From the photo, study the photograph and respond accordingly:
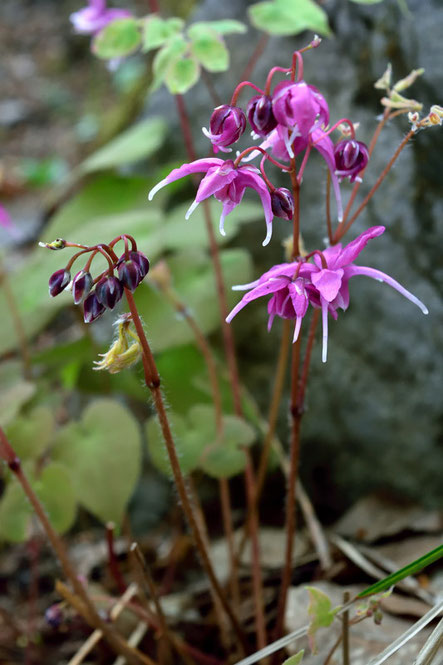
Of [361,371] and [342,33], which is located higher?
[342,33]

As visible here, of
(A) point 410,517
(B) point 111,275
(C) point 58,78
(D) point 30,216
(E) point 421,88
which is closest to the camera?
(B) point 111,275

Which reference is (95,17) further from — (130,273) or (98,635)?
(98,635)

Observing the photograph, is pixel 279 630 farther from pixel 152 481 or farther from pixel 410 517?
pixel 152 481

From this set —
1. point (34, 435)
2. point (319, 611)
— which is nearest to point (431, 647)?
point (319, 611)

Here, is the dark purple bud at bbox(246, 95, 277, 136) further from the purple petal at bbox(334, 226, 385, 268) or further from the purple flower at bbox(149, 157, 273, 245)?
the purple petal at bbox(334, 226, 385, 268)

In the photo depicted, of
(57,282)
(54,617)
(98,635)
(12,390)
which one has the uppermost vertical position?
(57,282)

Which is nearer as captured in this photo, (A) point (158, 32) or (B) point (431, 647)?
(B) point (431, 647)

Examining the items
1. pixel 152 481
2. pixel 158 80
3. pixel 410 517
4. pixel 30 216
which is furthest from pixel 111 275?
pixel 30 216
